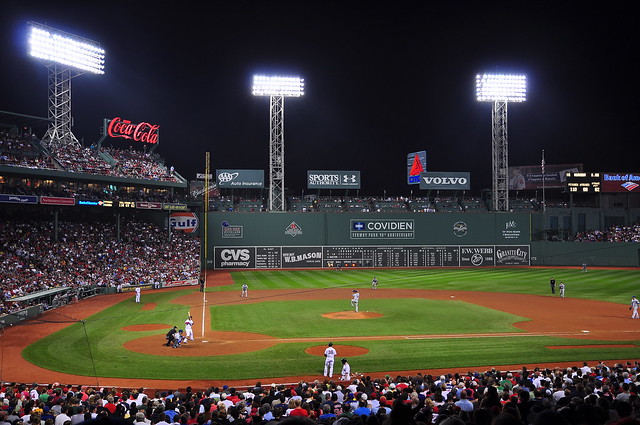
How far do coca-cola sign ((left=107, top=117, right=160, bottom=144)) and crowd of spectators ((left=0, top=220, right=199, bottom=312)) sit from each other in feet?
34.3

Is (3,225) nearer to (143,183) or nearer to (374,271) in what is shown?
(143,183)

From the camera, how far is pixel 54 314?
3234 cm

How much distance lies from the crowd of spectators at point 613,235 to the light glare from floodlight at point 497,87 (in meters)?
22.2

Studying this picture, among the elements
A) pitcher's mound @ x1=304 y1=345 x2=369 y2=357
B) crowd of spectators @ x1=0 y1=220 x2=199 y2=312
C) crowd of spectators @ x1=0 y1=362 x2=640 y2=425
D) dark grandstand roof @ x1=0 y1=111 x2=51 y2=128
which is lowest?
pitcher's mound @ x1=304 y1=345 x2=369 y2=357

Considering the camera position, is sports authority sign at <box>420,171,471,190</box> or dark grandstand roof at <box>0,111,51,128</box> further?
sports authority sign at <box>420,171,471,190</box>

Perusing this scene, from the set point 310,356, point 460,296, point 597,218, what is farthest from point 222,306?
point 597,218

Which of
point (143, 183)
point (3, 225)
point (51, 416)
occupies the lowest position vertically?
point (51, 416)

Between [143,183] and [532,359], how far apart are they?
4744 cm

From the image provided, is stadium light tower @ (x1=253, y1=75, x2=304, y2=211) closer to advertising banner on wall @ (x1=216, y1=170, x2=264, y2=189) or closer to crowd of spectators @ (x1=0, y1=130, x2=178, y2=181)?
advertising banner on wall @ (x1=216, y1=170, x2=264, y2=189)

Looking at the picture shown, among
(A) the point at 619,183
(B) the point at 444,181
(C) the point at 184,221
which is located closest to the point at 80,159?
(C) the point at 184,221

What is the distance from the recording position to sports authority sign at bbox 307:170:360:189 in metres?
70.9

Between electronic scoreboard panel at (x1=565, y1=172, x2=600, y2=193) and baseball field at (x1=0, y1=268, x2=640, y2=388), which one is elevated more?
electronic scoreboard panel at (x1=565, y1=172, x2=600, y2=193)

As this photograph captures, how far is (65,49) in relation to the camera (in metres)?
52.1

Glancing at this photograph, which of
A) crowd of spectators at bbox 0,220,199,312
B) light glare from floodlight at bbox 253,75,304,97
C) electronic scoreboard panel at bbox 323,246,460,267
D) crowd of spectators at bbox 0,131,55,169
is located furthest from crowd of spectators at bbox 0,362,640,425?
light glare from floodlight at bbox 253,75,304,97
